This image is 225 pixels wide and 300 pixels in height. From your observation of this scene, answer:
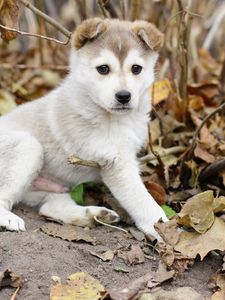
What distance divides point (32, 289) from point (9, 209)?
1.15m

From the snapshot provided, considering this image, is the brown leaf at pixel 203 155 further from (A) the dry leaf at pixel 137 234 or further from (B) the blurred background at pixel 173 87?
(A) the dry leaf at pixel 137 234

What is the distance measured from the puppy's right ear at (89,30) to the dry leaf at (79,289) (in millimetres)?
1874

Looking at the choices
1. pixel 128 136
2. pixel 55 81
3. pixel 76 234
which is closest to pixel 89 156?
pixel 128 136

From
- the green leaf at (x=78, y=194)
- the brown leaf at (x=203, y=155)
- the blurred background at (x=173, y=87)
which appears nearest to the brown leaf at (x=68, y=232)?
the green leaf at (x=78, y=194)

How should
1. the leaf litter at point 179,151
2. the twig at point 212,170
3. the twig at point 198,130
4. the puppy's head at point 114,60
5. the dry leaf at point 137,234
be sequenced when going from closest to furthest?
the leaf litter at point 179,151 < the dry leaf at point 137,234 < the puppy's head at point 114,60 < the twig at point 212,170 < the twig at point 198,130

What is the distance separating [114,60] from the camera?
4605 millimetres

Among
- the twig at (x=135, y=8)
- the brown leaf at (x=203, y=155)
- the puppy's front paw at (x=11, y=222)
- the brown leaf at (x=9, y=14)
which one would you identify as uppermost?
the brown leaf at (x=9, y=14)

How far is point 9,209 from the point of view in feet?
15.2

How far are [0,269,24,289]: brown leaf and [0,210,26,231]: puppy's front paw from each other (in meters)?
0.69

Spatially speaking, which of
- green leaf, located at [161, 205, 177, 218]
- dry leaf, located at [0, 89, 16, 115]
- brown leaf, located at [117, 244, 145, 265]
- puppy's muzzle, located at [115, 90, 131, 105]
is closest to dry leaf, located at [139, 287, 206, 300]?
brown leaf, located at [117, 244, 145, 265]

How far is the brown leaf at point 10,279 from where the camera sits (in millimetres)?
3596

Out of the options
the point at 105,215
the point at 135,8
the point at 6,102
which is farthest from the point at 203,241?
the point at 6,102

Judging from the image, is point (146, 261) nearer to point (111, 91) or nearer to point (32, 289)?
point (32, 289)

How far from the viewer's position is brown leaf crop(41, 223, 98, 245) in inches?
170
